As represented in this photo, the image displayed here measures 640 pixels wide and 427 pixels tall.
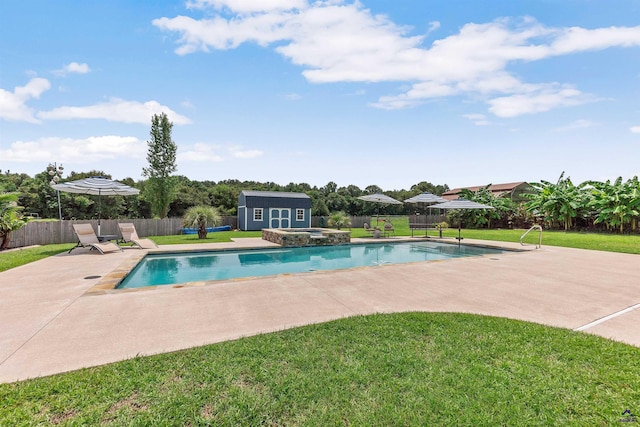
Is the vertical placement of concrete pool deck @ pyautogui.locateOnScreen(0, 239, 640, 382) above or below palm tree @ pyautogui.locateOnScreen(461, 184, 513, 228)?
below

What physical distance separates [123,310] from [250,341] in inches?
93.3

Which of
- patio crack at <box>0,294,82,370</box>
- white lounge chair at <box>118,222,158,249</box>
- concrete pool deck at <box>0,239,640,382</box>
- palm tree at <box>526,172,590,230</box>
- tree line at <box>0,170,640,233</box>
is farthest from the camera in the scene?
palm tree at <box>526,172,590,230</box>

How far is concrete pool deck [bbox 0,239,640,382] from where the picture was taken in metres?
3.31

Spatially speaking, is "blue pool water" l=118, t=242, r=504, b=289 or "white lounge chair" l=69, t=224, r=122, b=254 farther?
"white lounge chair" l=69, t=224, r=122, b=254

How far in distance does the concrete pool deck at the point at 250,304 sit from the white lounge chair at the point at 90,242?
1.97 meters

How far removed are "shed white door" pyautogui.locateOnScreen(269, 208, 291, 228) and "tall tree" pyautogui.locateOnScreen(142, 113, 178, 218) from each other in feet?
28.4

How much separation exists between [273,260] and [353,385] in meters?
8.29

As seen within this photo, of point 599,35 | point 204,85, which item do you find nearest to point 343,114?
point 204,85

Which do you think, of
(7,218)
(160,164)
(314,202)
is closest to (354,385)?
(7,218)

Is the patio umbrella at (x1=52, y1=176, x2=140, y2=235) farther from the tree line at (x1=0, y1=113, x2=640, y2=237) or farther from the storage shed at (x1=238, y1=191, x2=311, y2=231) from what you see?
the storage shed at (x1=238, y1=191, x2=311, y2=231)

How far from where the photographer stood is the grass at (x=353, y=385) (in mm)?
2137

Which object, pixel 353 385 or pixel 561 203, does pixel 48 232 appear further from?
pixel 561 203

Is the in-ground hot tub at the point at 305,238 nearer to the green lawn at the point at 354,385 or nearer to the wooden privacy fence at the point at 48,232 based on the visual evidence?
the wooden privacy fence at the point at 48,232

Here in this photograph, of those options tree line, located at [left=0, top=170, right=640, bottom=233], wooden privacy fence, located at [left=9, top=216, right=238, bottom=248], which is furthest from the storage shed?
wooden privacy fence, located at [left=9, top=216, right=238, bottom=248]
